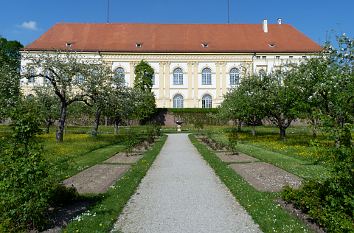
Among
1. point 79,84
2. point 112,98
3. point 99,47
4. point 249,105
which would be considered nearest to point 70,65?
point 79,84

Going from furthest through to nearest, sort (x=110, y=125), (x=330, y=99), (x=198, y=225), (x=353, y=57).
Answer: (x=110, y=125) → (x=330, y=99) → (x=353, y=57) → (x=198, y=225)

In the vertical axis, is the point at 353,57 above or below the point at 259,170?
above

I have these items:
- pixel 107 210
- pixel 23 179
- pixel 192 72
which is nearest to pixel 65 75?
pixel 107 210

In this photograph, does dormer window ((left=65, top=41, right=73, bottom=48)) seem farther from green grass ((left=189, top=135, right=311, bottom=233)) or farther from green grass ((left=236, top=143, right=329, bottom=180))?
green grass ((left=189, top=135, right=311, bottom=233))

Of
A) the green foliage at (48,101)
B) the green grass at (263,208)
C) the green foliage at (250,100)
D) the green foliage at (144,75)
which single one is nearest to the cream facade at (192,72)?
the green foliage at (144,75)

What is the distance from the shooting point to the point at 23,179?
728 cm

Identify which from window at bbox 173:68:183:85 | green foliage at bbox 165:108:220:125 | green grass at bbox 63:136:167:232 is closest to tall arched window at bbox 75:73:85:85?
green grass at bbox 63:136:167:232

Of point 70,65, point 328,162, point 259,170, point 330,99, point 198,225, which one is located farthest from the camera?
point 70,65

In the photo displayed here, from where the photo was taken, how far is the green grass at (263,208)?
24.7ft

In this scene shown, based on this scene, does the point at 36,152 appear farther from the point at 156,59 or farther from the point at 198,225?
the point at 156,59

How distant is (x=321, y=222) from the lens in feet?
24.0

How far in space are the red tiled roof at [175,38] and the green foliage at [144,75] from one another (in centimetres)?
345

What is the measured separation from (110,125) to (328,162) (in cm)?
5592

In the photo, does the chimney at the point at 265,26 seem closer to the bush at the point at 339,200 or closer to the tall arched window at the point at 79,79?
the tall arched window at the point at 79,79
